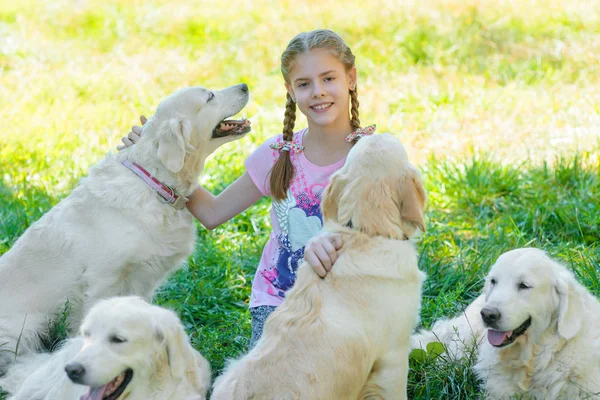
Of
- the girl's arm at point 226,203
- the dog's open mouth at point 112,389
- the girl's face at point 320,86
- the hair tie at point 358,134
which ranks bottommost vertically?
the dog's open mouth at point 112,389

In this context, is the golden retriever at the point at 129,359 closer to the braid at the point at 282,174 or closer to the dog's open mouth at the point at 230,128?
the braid at the point at 282,174

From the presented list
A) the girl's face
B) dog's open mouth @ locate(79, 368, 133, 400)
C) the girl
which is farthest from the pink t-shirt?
dog's open mouth @ locate(79, 368, 133, 400)

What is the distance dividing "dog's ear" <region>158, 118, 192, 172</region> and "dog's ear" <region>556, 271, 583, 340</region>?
1950 millimetres

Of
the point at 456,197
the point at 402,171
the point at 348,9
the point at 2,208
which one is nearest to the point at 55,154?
the point at 2,208

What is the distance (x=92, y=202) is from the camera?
13.0ft

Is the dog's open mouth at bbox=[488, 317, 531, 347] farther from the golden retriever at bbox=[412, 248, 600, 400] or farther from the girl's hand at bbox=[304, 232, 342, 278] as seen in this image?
the girl's hand at bbox=[304, 232, 342, 278]

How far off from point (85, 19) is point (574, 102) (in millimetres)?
7443

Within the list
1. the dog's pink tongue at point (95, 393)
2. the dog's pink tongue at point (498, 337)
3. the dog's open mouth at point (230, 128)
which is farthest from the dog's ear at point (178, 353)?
the dog's open mouth at point (230, 128)

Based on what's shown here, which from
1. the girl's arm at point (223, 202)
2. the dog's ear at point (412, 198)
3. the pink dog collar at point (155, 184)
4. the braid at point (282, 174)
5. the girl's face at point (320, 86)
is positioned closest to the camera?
the dog's ear at point (412, 198)

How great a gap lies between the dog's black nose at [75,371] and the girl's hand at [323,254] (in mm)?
953

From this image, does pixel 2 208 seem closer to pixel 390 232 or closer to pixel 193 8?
pixel 390 232

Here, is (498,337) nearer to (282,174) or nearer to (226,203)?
(282,174)

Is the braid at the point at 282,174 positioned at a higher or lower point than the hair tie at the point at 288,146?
lower

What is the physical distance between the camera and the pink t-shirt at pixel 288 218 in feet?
12.5
